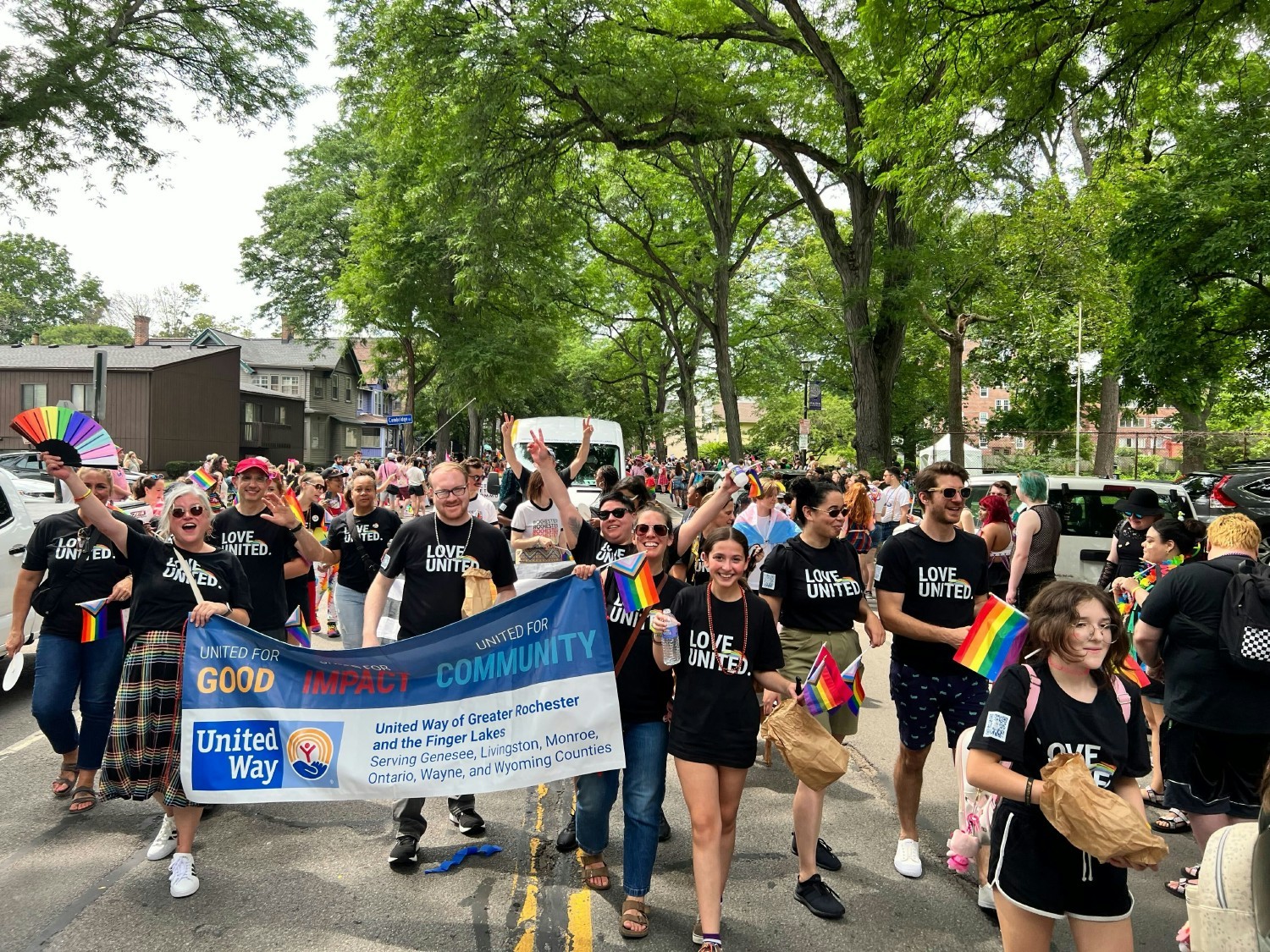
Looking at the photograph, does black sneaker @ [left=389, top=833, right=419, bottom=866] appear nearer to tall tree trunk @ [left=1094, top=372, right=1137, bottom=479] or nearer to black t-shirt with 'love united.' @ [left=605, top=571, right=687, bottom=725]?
black t-shirt with 'love united.' @ [left=605, top=571, right=687, bottom=725]

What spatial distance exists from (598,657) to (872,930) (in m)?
1.70

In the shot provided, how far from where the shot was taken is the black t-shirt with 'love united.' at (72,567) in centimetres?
516

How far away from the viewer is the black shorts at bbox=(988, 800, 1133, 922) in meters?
2.71

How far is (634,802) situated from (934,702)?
166 centimetres

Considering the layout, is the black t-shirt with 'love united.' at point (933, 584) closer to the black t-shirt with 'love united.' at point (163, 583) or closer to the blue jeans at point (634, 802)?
the blue jeans at point (634, 802)

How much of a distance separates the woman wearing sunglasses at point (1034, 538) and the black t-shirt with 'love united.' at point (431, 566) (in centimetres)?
434

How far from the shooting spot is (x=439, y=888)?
13.9 ft

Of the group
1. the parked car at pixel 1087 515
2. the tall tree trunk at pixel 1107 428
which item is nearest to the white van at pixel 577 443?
the parked car at pixel 1087 515

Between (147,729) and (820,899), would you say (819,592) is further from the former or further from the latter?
(147,729)

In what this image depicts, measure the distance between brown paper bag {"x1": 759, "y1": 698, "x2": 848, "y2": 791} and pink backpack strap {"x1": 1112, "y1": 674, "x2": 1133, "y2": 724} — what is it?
115 cm

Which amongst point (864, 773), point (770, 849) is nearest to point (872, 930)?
point (770, 849)

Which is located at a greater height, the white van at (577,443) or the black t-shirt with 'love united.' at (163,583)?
the white van at (577,443)

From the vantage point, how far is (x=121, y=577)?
5391mm

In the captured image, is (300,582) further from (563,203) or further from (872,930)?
(563,203)
